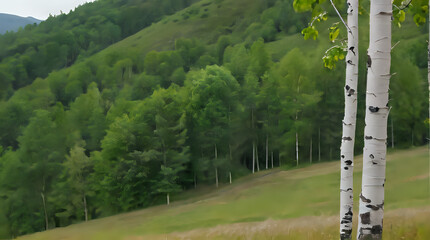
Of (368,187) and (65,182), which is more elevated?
(368,187)

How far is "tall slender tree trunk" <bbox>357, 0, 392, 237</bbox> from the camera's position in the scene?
15.7ft

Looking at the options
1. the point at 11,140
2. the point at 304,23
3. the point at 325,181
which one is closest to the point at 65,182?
the point at 325,181

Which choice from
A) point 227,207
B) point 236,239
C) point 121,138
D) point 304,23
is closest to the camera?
point 236,239

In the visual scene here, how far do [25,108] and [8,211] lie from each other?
43.7 m

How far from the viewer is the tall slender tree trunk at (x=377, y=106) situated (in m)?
4.77

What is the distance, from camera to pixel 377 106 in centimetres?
478

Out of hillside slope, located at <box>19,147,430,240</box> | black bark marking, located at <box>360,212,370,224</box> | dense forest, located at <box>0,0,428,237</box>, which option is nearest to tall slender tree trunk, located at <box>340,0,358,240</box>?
black bark marking, located at <box>360,212,370,224</box>

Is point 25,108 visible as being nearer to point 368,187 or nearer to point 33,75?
point 33,75

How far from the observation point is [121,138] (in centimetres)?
4322

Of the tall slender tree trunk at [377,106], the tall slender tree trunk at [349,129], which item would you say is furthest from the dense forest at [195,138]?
the tall slender tree trunk at [377,106]

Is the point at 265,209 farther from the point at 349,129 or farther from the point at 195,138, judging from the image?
the point at 195,138

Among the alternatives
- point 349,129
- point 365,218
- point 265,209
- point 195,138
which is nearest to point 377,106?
point 365,218

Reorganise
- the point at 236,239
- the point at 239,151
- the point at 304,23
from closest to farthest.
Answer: the point at 236,239, the point at 239,151, the point at 304,23

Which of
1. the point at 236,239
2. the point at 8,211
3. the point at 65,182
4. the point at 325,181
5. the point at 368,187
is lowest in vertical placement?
the point at 8,211
